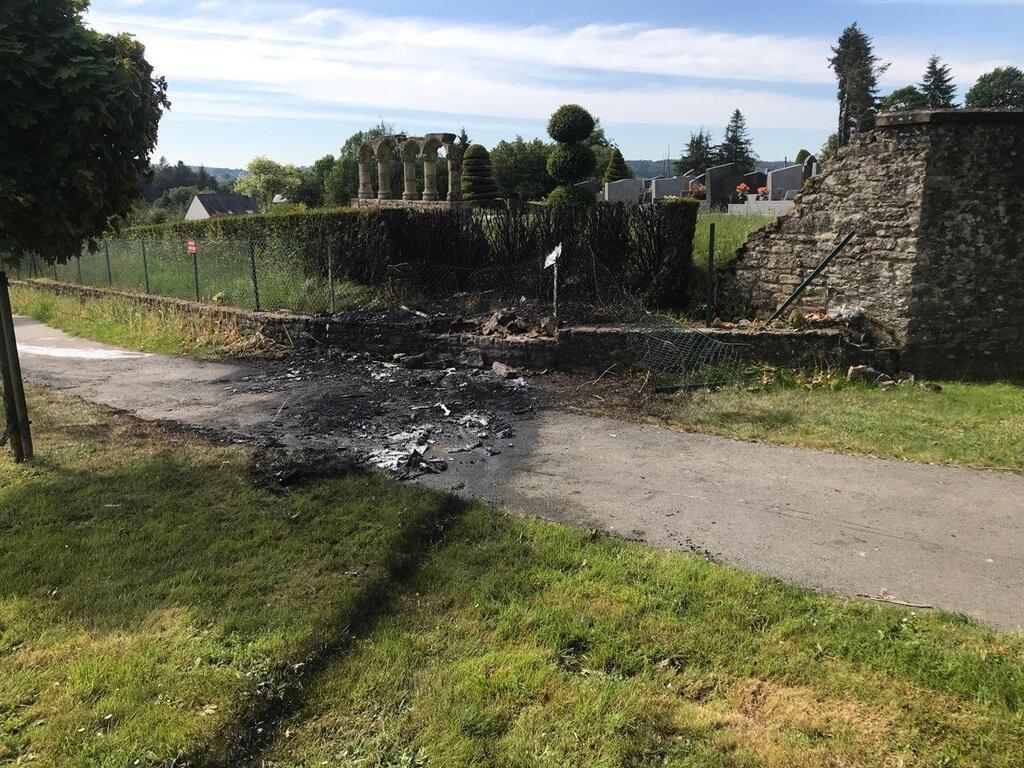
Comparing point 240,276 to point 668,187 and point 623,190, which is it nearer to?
point 623,190

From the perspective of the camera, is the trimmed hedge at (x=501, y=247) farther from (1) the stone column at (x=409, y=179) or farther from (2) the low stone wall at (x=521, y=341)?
(1) the stone column at (x=409, y=179)

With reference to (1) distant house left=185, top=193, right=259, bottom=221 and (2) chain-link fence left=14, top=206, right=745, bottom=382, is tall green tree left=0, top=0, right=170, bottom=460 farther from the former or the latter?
(1) distant house left=185, top=193, right=259, bottom=221

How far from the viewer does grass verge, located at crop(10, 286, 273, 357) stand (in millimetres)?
11807

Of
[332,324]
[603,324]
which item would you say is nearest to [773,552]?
[603,324]


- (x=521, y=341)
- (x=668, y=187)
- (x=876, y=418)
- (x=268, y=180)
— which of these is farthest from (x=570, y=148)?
(x=268, y=180)

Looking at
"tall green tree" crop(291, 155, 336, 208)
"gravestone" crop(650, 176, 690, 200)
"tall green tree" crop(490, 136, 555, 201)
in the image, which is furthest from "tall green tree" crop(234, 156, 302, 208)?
"gravestone" crop(650, 176, 690, 200)

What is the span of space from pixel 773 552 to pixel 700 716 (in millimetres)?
1709

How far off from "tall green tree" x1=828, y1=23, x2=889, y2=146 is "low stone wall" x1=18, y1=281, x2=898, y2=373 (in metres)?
62.6

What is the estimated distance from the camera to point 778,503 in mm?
5203

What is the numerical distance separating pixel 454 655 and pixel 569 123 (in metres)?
29.3

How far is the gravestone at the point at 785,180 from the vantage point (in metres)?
20.3

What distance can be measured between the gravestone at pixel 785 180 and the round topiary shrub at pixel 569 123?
37.2ft

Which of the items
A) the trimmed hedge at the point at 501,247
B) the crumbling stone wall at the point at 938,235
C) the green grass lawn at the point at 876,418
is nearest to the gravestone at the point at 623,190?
the trimmed hedge at the point at 501,247

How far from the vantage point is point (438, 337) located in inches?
400
